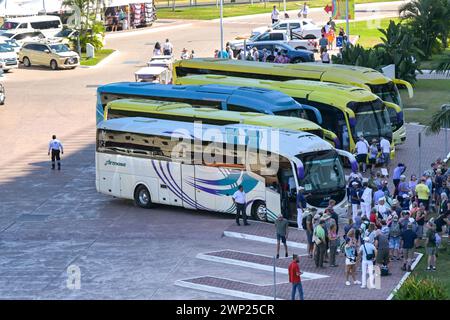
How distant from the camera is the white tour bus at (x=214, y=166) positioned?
33.9 m

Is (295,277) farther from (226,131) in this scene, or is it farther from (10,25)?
(10,25)

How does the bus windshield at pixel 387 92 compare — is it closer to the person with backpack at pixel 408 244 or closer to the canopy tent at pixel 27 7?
the person with backpack at pixel 408 244

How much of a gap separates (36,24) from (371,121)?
41.5 meters

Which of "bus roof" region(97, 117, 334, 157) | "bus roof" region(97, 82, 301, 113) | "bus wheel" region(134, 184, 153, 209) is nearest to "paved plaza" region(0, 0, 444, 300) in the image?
"bus wheel" region(134, 184, 153, 209)

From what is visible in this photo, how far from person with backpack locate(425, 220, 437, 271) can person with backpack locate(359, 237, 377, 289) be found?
139 cm

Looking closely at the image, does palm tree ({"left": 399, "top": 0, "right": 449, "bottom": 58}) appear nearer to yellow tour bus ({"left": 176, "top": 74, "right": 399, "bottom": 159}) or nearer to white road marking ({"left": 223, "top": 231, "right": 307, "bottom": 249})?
yellow tour bus ({"left": 176, "top": 74, "right": 399, "bottom": 159})

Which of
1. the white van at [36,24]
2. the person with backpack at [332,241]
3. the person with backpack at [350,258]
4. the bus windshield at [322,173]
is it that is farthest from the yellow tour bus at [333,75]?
the white van at [36,24]

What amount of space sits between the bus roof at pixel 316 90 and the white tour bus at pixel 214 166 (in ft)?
21.7

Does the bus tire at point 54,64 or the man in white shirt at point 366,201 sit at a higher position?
the bus tire at point 54,64

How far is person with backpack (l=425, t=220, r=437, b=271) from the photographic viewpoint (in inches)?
1127

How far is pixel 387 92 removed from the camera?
45.9 meters

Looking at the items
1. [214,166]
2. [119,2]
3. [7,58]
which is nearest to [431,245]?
[214,166]

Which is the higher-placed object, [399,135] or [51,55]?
[51,55]

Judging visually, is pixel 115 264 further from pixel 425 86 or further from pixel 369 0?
pixel 369 0
